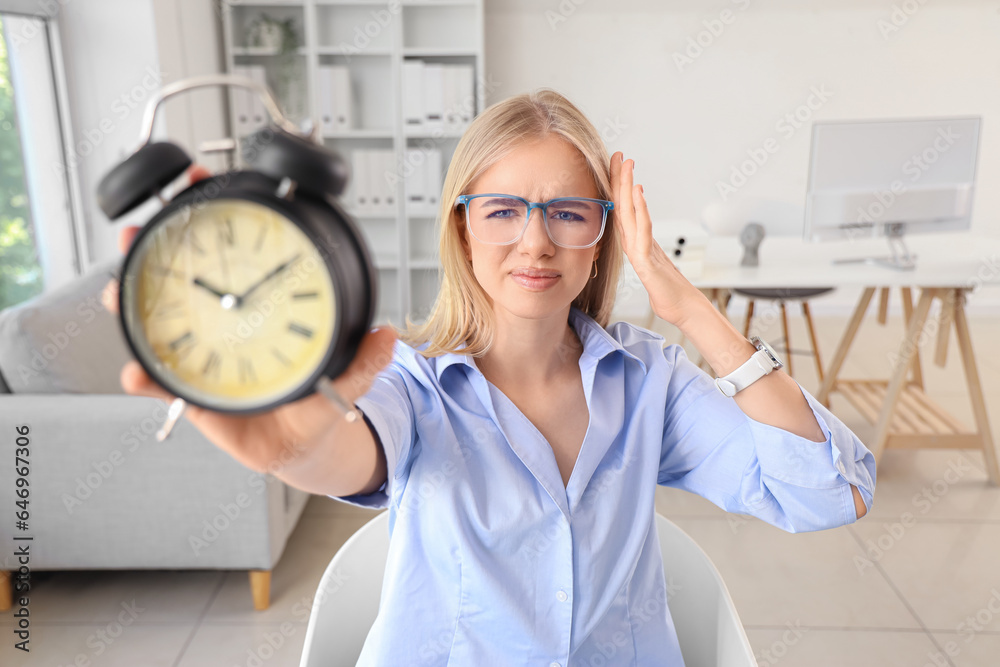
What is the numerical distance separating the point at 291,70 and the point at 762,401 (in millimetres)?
4466

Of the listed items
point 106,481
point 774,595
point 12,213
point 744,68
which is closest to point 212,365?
point 106,481

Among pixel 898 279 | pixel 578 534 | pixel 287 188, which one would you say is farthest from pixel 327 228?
pixel 898 279

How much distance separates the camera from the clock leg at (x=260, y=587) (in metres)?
2.28

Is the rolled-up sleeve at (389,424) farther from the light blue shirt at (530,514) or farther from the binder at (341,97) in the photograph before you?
the binder at (341,97)

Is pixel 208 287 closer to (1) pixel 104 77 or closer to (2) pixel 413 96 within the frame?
(1) pixel 104 77

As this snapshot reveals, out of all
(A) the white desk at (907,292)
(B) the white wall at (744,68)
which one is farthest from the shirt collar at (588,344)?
(B) the white wall at (744,68)

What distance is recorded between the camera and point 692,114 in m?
5.39

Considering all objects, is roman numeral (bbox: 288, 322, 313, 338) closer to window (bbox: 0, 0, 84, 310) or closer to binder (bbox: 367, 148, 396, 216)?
window (bbox: 0, 0, 84, 310)

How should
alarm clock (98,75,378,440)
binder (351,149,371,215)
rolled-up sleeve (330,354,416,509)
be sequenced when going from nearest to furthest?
alarm clock (98,75,378,440), rolled-up sleeve (330,354,416,509), binder (351,149,371,215)

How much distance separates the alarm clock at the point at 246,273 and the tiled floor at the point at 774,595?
1.79 m

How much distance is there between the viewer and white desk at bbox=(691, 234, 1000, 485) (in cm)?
300

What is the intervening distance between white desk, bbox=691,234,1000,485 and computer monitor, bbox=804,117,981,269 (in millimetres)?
172

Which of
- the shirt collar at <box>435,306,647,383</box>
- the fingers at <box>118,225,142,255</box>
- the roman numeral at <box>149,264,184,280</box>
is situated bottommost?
the shirt collar at <box>435,306,647,383</box>

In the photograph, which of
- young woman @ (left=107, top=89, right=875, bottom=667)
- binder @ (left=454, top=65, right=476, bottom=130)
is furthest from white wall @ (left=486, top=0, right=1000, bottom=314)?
young woman @ (left=107, top=89, right=875, bottom=667)
